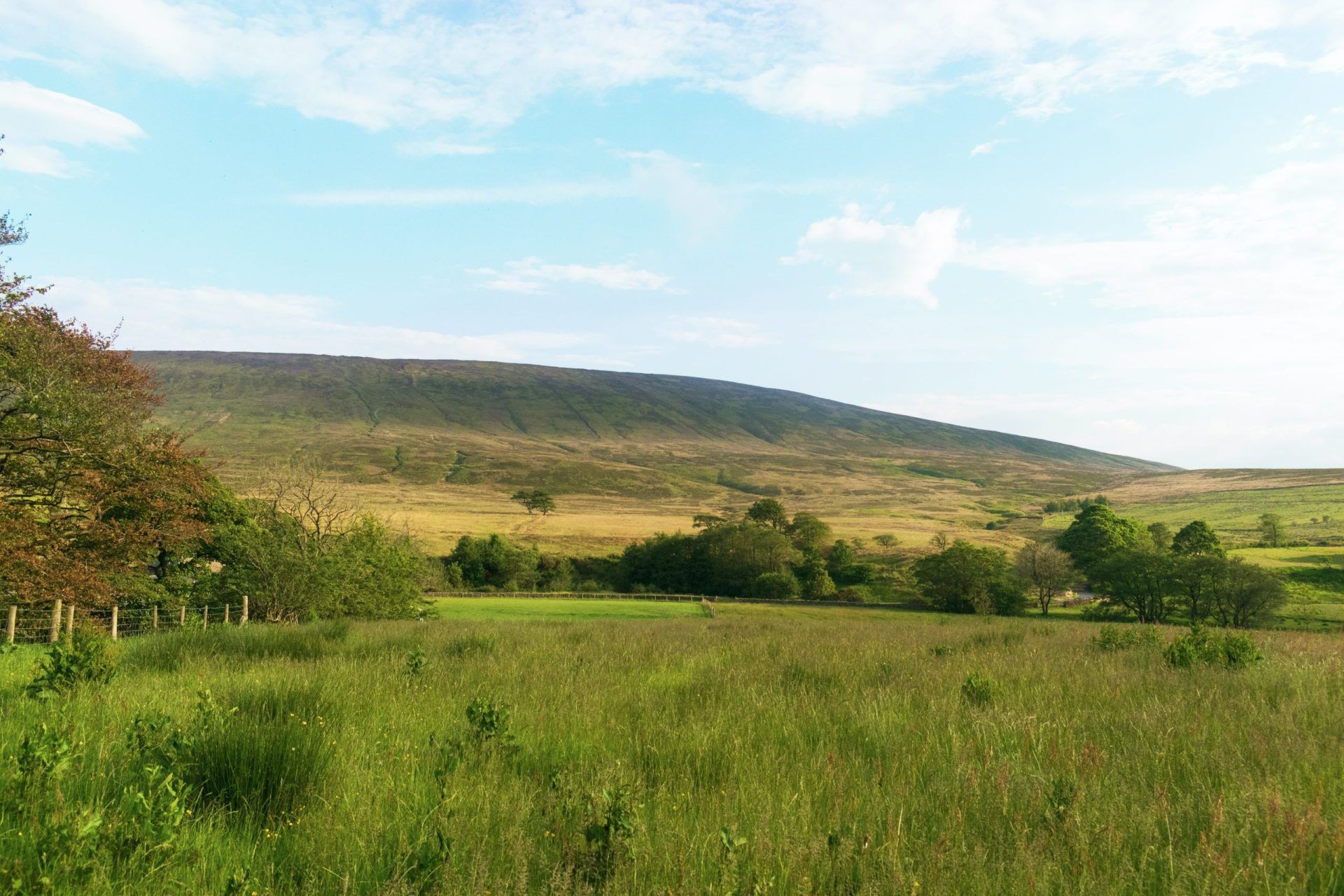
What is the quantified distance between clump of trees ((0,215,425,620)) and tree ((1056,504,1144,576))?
6799 cm

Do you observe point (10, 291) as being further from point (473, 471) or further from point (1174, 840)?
point (473, 471)


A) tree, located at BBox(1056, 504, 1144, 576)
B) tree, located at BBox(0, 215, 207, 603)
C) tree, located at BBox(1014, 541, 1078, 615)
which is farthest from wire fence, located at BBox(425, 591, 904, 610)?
tree, located at BBox(0, 215, 207, 603)

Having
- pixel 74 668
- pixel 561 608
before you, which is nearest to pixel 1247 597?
pixel 561 608

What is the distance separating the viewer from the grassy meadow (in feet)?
9.77

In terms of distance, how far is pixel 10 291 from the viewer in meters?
16.6

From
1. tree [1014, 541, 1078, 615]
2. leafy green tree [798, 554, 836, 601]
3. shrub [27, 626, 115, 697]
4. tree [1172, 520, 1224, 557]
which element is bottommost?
leafy green tree [798, 554, 836, 601]

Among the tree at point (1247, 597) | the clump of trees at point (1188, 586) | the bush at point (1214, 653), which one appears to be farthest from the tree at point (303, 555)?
the tree at point (1247, 597)

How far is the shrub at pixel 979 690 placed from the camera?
648 centimetres

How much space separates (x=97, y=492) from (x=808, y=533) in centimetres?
7203

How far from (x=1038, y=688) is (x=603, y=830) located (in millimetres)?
5471

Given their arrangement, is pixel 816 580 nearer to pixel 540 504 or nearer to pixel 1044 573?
pixel 1044 573

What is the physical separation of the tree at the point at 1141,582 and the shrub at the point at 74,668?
2437 inches

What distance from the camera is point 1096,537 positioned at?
7200cm

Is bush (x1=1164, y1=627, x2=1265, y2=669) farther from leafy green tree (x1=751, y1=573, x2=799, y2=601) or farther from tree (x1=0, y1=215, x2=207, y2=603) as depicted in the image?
leafy green tree (x1=751, y1=573, x2=799, y2=601)
